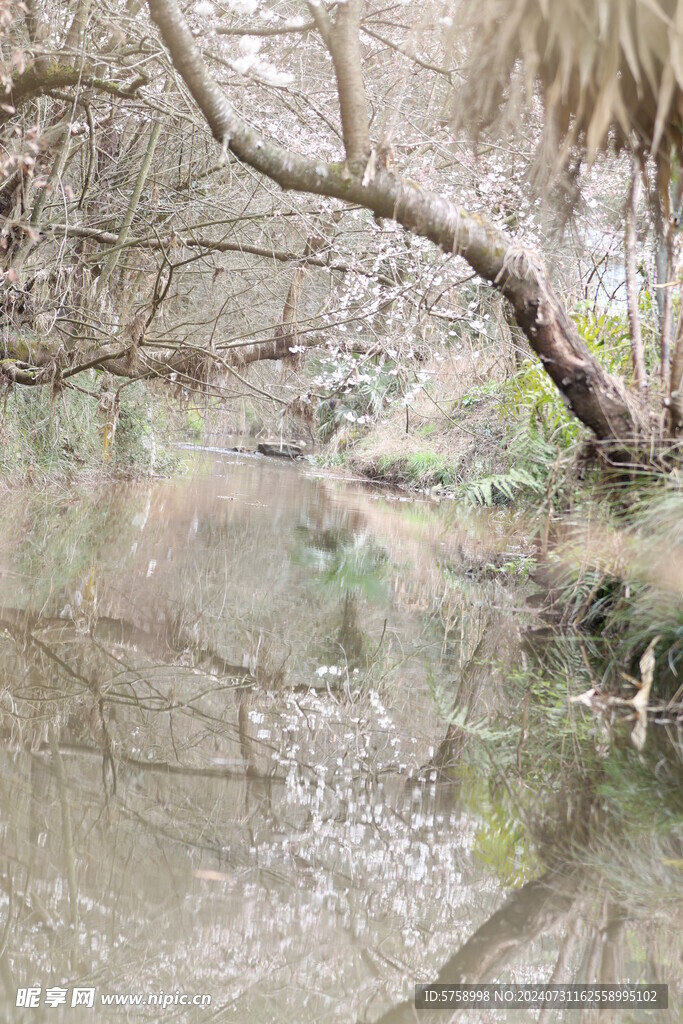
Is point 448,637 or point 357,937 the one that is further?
point 448,637

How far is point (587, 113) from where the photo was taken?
3451mm

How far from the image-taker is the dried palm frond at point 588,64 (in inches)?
116

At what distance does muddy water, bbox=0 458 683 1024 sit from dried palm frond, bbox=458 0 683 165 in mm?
1993

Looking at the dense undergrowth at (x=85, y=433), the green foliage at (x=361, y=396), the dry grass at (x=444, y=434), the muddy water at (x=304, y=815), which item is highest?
the green foliage at (x=361, y=396)

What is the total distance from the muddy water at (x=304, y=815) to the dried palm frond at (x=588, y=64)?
1.99m

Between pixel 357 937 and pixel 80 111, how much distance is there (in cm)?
813

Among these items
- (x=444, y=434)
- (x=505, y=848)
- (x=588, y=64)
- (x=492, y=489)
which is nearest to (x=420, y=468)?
(x=444, y=434)

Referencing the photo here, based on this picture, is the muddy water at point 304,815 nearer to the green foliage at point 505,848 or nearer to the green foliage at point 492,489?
the green foliage at point 505,848

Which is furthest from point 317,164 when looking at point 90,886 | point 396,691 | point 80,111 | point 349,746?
point 80,111

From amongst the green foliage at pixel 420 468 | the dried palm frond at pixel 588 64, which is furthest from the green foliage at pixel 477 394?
the dried palm frond at pixel 588 64

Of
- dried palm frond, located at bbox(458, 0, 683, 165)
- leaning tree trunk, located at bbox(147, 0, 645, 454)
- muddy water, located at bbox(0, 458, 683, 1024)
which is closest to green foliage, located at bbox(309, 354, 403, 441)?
leaning tree trunk, located at bbox(147, 0, 645, 454)

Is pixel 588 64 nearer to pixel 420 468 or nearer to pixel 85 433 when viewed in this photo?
pixel 85 433

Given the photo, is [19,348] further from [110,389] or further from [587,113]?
[587,113]

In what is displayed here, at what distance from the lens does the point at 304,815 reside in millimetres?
2369
